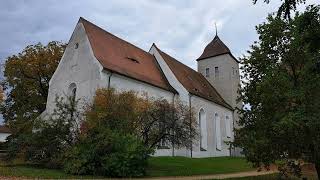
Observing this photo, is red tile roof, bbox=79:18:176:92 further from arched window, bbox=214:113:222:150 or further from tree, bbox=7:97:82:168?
arched window, bbox=214:113:222:150

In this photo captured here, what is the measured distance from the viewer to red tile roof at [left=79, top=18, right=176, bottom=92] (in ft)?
90.6

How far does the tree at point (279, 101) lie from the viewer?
13062 mm

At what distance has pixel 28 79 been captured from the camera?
3441cm

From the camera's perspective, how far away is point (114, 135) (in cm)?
1848

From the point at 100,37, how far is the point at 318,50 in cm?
2234

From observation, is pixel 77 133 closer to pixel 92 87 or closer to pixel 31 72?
pixel 92 87

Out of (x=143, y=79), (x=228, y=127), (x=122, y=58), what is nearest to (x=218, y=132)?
(x=228, y=127)

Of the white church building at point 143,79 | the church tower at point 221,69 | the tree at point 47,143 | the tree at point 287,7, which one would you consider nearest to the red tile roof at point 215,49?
the church tower at point 221,69

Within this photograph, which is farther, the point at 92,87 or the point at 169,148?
the point at 169,148

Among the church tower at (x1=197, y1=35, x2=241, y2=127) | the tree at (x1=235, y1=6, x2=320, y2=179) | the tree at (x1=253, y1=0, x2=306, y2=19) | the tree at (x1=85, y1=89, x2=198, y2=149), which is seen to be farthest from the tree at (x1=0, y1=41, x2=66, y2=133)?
the tree at (x1=253, y1=0, x2=306, y2=19)

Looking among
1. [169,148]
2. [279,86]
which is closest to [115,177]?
[279,86]

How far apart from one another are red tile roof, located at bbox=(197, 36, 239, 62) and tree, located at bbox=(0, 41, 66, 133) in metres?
21.6

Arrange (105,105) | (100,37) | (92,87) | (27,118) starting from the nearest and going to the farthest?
(105,105) < (92,87) < (100,37) < (27,118)

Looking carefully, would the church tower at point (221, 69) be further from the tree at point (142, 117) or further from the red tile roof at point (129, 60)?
the tree at point (142, 117)
